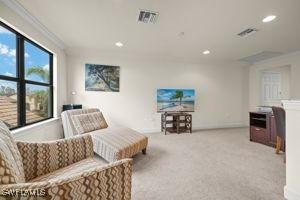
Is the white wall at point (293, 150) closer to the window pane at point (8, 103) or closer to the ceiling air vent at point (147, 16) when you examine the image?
the ceiling air vent at point (147, 16)

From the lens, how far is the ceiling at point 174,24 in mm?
2334

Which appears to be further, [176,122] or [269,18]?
[176,122]

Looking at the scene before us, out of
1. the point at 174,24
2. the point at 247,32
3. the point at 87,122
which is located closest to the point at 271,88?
the point at 247,32

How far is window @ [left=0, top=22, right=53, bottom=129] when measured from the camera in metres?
2.38

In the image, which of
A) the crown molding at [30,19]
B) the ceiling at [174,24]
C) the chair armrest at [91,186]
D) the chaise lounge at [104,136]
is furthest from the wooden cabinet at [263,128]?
the crown molding at [30,19]

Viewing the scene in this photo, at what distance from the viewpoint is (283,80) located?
598 cm

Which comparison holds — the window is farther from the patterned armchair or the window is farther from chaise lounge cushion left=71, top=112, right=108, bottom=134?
the patterned armchair

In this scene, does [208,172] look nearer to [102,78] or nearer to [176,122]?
[176,122]

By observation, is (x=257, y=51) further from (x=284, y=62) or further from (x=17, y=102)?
(x=17, y=102)

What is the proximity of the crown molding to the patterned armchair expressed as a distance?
1972 mm

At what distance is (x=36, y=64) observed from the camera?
335 cm

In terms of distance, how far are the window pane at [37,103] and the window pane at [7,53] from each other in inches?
20.8

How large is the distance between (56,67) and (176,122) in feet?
11.6

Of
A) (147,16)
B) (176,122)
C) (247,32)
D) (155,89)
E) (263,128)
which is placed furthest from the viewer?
(155,89)
